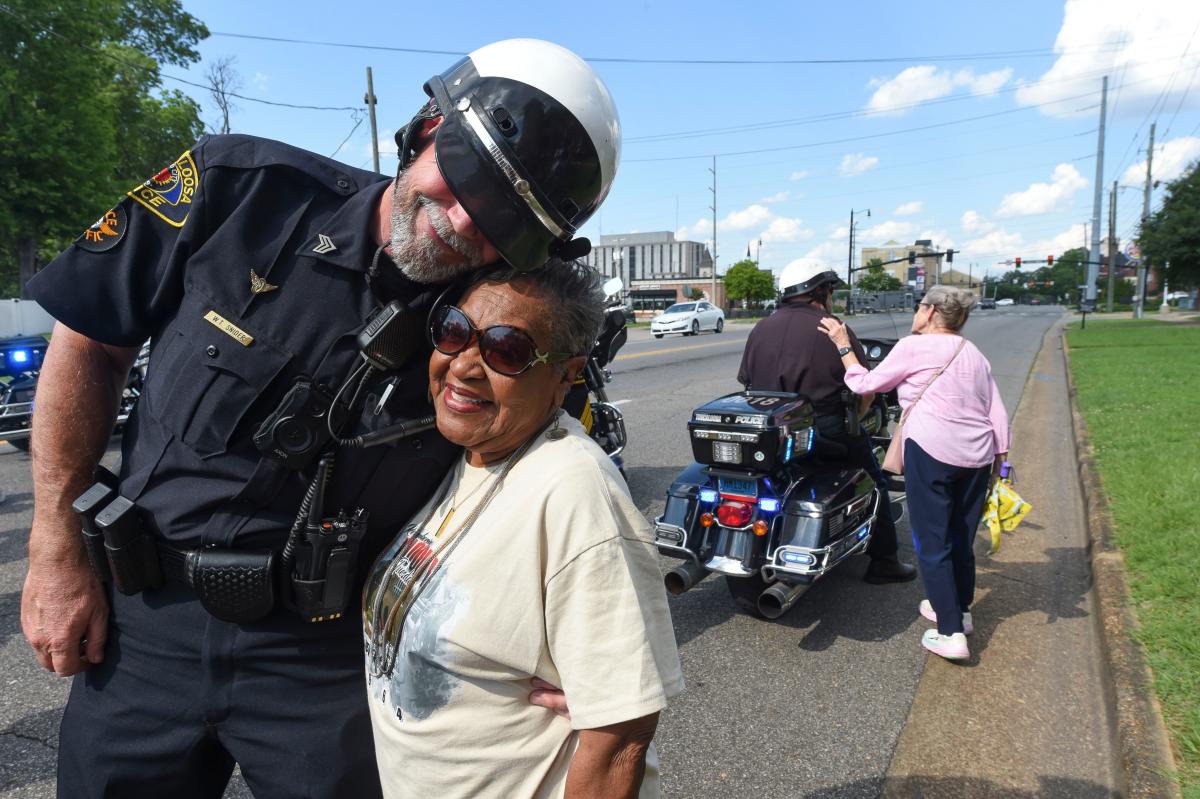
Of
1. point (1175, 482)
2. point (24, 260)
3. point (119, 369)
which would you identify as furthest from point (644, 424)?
point (24, 260)

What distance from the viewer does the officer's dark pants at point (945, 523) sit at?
3631 mm

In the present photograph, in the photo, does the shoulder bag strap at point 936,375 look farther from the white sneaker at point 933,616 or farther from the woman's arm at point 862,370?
the white sneaker at point 933,616

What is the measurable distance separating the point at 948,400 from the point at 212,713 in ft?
11.0

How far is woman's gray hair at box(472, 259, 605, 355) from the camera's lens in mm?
1469

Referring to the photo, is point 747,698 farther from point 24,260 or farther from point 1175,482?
point 24,260

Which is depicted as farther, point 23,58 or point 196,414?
point 23,58

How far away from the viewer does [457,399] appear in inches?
57.4

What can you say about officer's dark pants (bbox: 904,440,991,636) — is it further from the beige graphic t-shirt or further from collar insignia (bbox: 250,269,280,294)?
collar insignia (bbox: 250,269,280,294)

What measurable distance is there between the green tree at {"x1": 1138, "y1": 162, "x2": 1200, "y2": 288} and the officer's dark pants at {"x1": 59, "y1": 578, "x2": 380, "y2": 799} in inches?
1633

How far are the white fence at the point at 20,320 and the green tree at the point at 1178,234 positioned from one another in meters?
40.4

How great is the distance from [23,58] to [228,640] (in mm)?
27992

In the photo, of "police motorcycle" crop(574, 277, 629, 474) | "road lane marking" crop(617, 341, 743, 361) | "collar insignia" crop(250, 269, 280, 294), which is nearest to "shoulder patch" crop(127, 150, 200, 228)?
"collar insignia" crop(250, 269, 280, 294)

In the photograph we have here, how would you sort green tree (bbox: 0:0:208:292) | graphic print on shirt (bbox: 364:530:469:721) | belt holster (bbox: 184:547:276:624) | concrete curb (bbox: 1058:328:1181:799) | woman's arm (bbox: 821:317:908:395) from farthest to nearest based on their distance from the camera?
green tree (bbox: 0:0:208:292), woman's arm (bbox: 821:317:908:395), concrete curb (bbox: 1058:328:1181:799), belt holster (bbox: 184:547:276:624), graphic print on shirt (bbox: 364:530:469:721)

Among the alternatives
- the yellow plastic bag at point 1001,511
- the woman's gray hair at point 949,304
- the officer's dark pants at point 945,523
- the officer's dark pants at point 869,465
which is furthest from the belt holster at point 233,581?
the yellow plastic bag at point 1001,511
